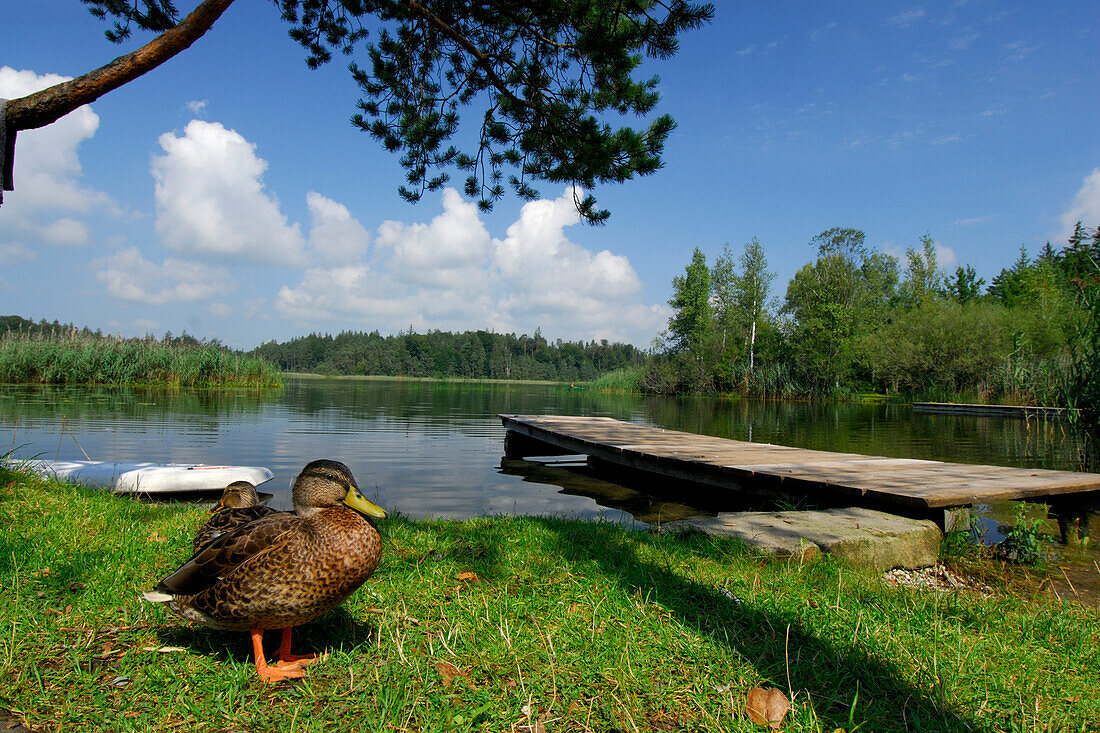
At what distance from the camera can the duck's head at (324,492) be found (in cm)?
256

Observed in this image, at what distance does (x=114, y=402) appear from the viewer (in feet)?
65.5

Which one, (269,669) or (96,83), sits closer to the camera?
(269,669)

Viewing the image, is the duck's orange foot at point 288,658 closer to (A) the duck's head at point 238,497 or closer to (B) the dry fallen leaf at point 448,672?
(B) the dry fallen leaf at point 448,672

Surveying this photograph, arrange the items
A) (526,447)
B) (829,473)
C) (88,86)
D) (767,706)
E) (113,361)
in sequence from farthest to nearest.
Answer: (113,361) → (526,447) → (829,473) → (88,86) → (767,706)

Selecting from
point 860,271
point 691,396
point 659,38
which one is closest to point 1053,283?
point 860,271

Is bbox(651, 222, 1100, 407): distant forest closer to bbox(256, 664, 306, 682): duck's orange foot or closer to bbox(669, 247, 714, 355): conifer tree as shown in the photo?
bbox(669, 247, 714, 355): conifer tree

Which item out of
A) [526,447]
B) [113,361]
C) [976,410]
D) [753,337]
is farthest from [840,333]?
[113,361]

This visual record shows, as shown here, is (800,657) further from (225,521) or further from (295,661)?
(225,521)

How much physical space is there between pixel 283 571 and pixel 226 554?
35 centimetres

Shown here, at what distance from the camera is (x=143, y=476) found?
7574 millimetres

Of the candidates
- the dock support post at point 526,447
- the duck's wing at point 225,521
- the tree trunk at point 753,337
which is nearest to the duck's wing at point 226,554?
the duck's wing at point 225,521

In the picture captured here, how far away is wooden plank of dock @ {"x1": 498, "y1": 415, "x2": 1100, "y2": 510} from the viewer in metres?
5.94

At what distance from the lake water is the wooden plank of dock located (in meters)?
0.71

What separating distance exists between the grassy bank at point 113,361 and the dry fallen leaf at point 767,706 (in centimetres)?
3308
